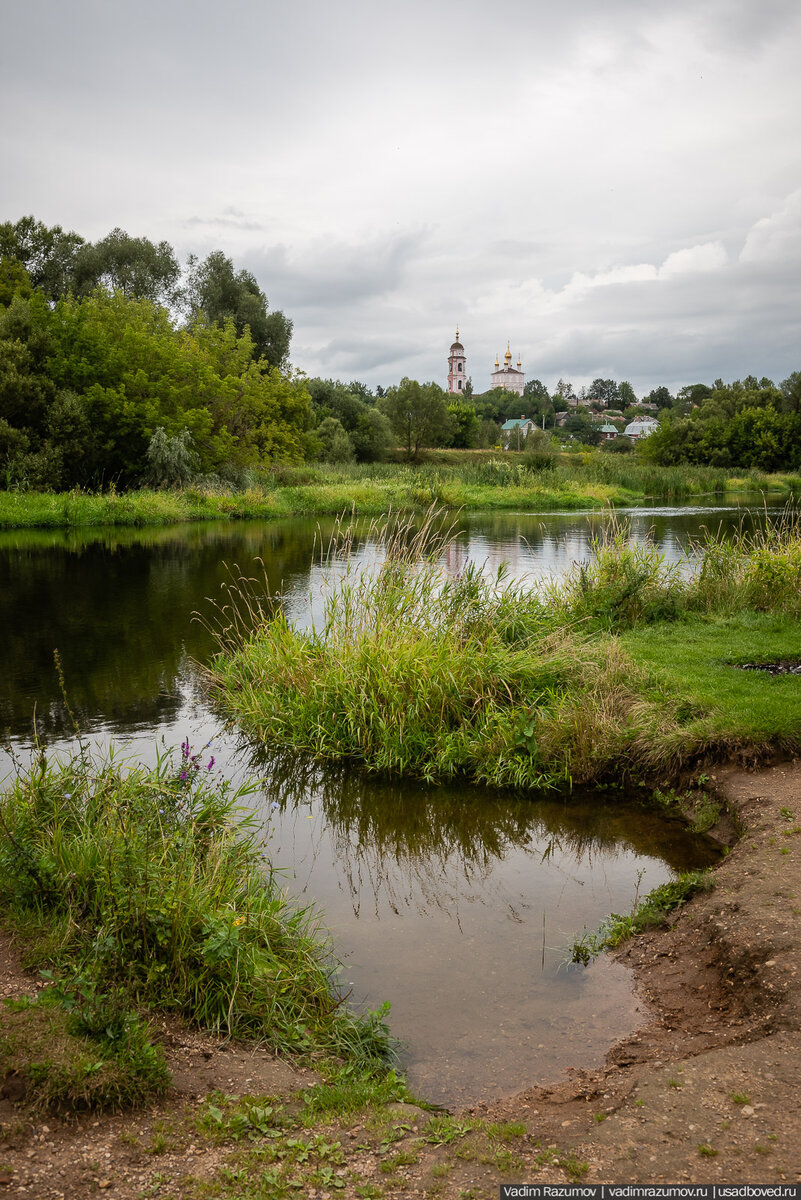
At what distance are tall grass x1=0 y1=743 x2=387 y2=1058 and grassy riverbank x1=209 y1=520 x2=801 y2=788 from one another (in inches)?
117

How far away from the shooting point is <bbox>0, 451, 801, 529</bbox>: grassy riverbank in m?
33.2

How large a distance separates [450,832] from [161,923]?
3.40m

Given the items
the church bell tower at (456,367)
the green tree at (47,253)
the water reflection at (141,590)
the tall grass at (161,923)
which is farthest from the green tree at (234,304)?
the church bell tower at (456,367)

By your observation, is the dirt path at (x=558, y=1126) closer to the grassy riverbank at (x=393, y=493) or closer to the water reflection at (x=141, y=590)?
the water reflection at (x=141, y=590)

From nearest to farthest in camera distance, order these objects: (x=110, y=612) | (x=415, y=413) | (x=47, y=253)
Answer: (x=110, y=612)
(x=47, y=253)
(x=415, y=413)

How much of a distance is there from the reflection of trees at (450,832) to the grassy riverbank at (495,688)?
30 cm

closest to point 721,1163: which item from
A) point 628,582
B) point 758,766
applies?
point 758,766

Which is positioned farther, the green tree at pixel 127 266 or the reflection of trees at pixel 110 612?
the green tree at pixel 127 266

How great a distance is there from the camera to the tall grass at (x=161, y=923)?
411 centimetres

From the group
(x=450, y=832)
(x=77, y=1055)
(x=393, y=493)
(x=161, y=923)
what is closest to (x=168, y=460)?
(x=393, y=493)

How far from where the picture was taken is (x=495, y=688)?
8570 mm

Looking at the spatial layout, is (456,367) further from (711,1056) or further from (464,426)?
(711,1056)

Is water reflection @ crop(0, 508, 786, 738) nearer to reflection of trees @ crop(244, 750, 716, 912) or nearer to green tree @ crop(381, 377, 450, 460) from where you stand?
reflection of trees @ crop(244, 750, 716, 912)


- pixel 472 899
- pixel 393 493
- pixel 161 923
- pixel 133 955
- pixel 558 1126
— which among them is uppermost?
pixel 393 493
